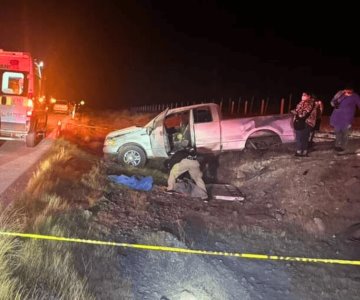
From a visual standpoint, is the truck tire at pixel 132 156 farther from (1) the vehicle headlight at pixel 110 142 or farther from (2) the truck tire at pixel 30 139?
(2) the truck tire at pixel 30 139

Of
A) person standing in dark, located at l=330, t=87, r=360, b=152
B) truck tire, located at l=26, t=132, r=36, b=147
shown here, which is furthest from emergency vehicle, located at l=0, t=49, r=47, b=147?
person standing in dark, located at l=330, t=87, r=360, b=152

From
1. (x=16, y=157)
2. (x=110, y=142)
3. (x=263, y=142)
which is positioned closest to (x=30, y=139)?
(x=16, y=157)

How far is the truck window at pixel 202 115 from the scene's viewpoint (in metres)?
12.8

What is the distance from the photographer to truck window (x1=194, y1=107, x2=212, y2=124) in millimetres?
12802

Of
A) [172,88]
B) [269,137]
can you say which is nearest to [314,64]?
[172,88]

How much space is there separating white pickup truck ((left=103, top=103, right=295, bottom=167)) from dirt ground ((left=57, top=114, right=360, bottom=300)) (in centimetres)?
35

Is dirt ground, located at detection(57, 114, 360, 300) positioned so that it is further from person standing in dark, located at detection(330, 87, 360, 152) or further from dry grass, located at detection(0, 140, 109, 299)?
dry grass, located at detection(0, 140, 109, 299)

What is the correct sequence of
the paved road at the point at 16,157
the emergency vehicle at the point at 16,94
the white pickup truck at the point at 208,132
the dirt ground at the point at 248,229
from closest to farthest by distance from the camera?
the dirt ground at the point at 248,229, the paved road at the point at 16,157, the white pickup truck at the point at 208,132, the emergency vehicle at the point at 16,94

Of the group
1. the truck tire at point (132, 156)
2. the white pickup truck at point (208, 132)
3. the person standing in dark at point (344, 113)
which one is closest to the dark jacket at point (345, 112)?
the person standing in dark at point (344, 113)

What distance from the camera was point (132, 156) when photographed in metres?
13.2

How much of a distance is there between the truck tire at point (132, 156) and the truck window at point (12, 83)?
9.85 feet

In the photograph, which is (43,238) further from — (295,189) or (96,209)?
(295,189)

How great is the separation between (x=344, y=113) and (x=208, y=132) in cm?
316

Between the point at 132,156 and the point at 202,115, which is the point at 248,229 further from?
the point at 132,156
